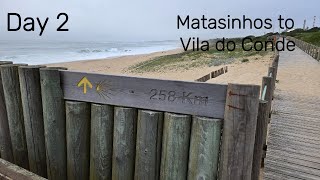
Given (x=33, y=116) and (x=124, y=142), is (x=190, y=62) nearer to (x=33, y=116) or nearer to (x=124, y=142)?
(x=33, y=116)

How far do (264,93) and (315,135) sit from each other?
1730 mm

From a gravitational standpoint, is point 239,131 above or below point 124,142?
above

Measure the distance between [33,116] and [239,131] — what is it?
2.02 meters

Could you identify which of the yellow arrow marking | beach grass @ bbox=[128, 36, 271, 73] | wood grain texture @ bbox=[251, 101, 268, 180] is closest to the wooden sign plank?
the yellow arrow marking

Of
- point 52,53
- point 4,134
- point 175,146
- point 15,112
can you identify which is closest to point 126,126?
point 175,146

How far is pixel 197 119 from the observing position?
2.27 m

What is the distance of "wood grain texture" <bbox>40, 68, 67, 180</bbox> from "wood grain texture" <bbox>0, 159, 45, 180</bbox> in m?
0.39

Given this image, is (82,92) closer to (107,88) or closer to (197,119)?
(107,88)

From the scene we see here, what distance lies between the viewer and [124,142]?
2.57 meters

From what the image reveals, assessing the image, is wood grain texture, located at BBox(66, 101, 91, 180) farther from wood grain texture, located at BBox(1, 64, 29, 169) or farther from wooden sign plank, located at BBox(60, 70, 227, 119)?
wood grain texture, located at BBox(1, 64, 29, 169)

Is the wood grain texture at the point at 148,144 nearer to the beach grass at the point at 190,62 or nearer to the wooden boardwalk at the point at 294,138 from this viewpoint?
the wooden boardwalk at the point at 294,138

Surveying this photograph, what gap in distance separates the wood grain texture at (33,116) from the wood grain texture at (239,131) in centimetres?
184

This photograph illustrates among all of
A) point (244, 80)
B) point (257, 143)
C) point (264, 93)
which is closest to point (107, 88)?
point (257, 143)

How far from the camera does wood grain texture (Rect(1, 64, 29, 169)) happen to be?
9.61 feet
